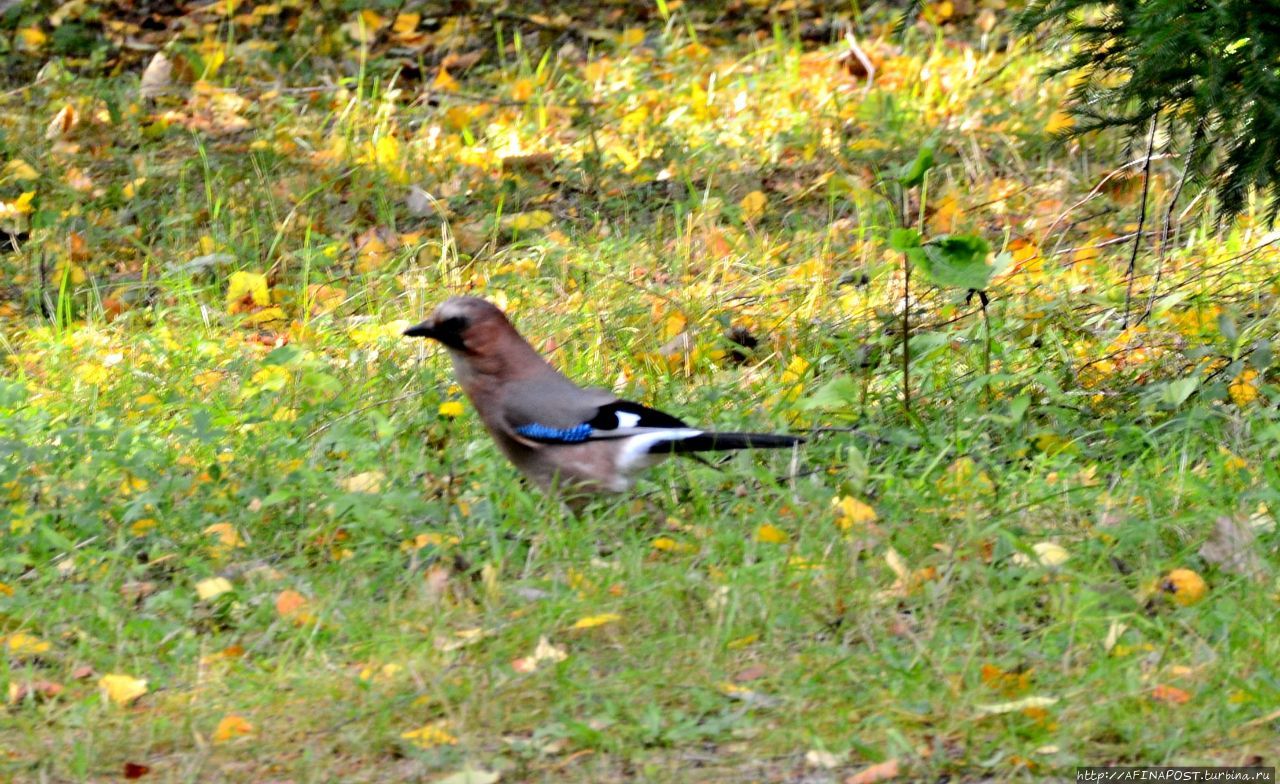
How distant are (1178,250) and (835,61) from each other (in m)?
2.65

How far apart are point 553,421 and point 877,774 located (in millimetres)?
1544

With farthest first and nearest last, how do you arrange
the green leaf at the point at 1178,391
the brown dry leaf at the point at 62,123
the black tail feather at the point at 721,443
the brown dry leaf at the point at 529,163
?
the brown dry leaf at the point at 62,123
the brown dry leaf at the point at 529,163
the green leaf at the point at 1178,391
the black tail feather at the point at 721,443

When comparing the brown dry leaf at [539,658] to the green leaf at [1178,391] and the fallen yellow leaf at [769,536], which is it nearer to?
the fallen yellow leaf at [769,536]

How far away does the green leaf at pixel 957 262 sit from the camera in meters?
4.41

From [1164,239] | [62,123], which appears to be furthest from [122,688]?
[62,123]

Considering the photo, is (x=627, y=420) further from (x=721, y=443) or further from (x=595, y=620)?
(x=595, y=620)

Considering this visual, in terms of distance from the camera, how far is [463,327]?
173 inches

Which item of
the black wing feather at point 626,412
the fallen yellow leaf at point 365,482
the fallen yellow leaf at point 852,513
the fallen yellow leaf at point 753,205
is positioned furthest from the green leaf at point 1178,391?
the fallen yellow leaf at point 753,205

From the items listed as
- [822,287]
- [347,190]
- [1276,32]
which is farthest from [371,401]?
[1276,32]

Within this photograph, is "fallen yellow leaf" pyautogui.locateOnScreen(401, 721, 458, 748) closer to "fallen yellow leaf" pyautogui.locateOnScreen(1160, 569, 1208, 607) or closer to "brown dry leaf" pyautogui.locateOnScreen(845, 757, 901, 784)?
"brown dry leaf" pyautogui.locateOnScreen(845, 757, 901, 784)

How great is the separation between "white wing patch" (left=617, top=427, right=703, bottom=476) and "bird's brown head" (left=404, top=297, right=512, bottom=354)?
0.49 meters

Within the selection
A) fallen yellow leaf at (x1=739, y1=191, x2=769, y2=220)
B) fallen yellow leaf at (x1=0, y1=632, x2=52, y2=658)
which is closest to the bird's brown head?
fallen yellow leaf at (x1=0, y1=632, x2=52, y2=658)

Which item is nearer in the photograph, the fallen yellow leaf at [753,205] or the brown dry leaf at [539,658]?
the brown dry leaf at [539,658]

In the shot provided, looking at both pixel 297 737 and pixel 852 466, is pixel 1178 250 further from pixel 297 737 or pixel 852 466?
pixel 297 737
